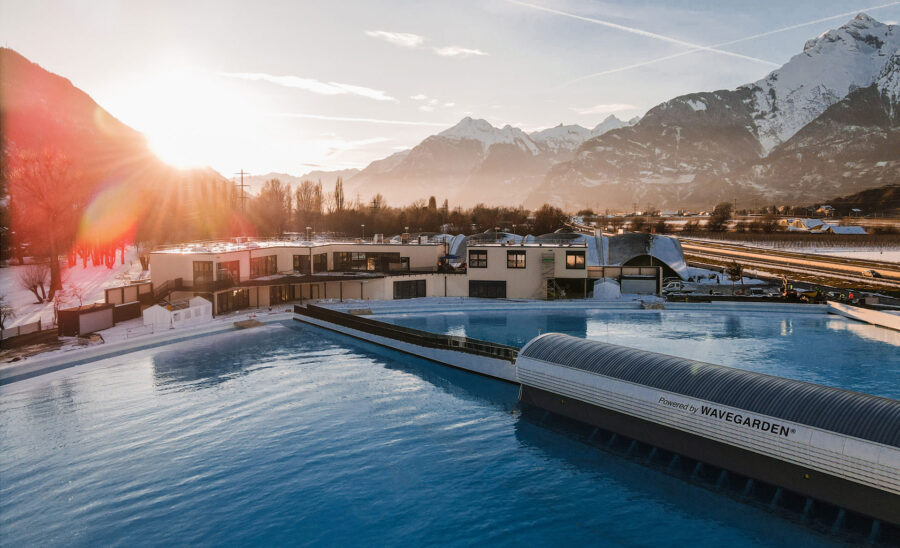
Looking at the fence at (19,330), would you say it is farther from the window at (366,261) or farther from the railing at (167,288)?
the window at (366,261)

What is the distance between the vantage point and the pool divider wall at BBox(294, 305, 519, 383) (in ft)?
119

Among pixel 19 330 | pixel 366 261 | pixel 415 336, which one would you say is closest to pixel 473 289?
pixel 366 261

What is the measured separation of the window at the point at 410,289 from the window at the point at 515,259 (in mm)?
11346

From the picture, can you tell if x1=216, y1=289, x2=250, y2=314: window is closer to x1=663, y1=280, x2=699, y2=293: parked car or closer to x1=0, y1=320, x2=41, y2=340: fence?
x1=0, y1=320, x2=41, y2=340: fence

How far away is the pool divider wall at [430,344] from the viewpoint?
36219mm

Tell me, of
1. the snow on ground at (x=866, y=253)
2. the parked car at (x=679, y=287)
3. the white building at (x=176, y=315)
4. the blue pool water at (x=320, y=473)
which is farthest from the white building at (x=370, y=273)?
the snow on ground at (x=866, y=253)

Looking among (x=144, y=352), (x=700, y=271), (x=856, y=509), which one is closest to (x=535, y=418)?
(x=856, y=509)

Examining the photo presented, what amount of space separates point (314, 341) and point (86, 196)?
2339 inches

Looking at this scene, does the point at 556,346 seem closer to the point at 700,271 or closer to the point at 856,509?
the point at 856,509

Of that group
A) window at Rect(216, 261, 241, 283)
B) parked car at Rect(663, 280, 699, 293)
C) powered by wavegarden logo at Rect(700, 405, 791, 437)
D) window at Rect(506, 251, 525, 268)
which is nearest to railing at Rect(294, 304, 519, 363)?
window at Rect(216, 261, 241, 283)

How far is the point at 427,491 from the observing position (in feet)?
71.3

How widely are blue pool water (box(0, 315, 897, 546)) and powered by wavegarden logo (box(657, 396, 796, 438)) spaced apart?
121 inches

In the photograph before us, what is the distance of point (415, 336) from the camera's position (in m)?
42.2

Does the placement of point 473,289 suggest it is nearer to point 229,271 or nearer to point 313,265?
point 313,265
